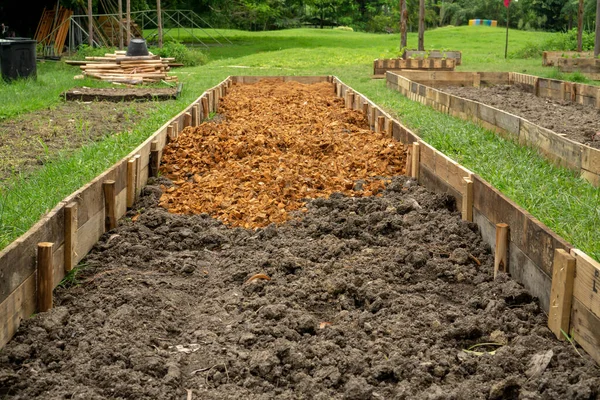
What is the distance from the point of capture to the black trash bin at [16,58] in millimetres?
15966

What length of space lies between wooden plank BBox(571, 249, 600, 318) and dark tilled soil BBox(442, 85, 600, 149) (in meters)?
5.43

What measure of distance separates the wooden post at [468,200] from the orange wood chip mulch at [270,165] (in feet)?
4.44

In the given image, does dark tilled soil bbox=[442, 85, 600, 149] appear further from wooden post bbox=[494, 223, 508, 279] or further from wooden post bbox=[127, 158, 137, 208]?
wooden post bbox=[127, 158, 137, 208]

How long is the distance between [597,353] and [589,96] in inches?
406

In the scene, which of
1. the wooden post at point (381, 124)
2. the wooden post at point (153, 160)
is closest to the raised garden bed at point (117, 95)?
the wooden post at point (381, 124)

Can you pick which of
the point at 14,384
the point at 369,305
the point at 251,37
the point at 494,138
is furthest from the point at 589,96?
the point at 251,37

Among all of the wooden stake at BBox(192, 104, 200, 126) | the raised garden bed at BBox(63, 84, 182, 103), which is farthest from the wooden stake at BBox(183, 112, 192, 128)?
the raised garden bed at BBox(63, 84, 182, 103)

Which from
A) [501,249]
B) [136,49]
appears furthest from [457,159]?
[136,49]

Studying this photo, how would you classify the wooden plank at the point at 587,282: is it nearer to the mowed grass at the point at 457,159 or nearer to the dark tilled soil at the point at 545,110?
the mowed grass at the point at 457,159

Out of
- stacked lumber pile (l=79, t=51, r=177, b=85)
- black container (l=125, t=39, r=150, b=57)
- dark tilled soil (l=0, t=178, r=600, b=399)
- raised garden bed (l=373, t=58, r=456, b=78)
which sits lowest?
dark tilled soil (l=0, t=178, r=600, b=399)

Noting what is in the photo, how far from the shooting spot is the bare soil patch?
8391 millimetres

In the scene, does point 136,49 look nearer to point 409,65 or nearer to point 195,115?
point 409,65

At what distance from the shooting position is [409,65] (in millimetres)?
20375

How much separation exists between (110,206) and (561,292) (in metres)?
3.48
